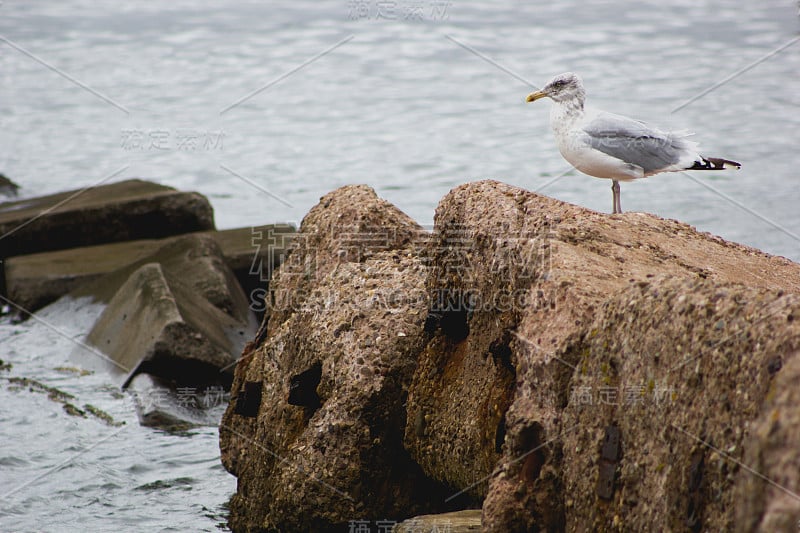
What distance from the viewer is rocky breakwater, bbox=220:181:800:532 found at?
131 inches

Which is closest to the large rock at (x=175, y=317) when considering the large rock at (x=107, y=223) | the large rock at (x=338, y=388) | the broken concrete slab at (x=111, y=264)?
the broken concrete slab at (x=111, y=264)

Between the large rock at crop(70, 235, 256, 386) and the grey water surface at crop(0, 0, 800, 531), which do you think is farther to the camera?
the large rock at crop(70, 235, 256, 386)

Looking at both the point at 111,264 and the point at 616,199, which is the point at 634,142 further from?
the point at 111,264

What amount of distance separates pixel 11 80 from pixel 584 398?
2166 centimetres

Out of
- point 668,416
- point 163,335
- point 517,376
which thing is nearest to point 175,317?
point 163,335

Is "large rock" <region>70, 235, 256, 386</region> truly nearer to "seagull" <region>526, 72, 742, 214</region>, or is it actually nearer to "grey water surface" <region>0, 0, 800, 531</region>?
"grey water surface" <region>0, 0, 800, 531</region>

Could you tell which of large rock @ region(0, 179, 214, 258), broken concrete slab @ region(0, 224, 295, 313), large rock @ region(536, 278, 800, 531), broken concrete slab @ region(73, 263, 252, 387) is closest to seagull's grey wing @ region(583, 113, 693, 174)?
large rock @ region(536, 278, 800, 531)

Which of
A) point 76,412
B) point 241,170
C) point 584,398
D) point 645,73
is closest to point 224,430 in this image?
point 76,412

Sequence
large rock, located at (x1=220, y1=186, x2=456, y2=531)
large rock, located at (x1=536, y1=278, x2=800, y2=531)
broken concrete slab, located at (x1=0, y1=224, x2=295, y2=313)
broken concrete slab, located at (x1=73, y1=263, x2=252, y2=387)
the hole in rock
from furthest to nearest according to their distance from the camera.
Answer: broken concrete slab, located at (x1=0, y1=224, x2=295, y2=313) < broken concrete slab, located at (x1=73, y1=263, x2=252, y2=387) < the hole in rock < large rock, located at (x1=220, y1=186, x2=456, y2=531) < large rock, located at (x1=536, y1=278, x2=800, y2=531)

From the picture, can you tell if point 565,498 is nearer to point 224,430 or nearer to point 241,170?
point 224,430

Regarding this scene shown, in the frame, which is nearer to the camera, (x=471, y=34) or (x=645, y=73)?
(x=645, y=73)

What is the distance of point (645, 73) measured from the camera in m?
19.6

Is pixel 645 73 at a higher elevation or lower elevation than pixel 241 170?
higher

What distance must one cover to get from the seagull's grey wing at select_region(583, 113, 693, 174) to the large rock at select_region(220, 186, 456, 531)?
1.29 metres
